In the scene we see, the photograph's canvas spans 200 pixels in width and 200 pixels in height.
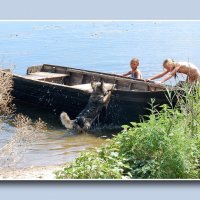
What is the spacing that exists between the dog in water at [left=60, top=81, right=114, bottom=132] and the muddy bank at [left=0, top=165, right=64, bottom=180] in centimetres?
190

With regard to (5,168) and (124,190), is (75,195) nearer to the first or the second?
(124,190)

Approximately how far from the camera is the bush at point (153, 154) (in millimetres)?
4461

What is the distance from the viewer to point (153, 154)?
4758 millimetres

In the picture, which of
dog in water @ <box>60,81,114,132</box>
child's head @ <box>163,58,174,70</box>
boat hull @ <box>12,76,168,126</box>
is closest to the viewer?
child's head @ <box>163,58,174,70</box>

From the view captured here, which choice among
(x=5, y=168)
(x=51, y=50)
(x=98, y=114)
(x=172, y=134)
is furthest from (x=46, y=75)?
(x=172, y=134)

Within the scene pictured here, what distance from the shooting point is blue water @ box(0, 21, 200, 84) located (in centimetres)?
466

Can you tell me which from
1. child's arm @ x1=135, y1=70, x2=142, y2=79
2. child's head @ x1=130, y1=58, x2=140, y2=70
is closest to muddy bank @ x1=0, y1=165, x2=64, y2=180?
child's head @ x1=130, y1=58, x2=140, y2=70

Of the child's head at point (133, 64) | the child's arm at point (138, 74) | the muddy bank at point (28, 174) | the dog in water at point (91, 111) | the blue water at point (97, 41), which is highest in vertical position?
the blue water at point (97, 41)

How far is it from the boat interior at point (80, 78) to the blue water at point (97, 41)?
120 cm

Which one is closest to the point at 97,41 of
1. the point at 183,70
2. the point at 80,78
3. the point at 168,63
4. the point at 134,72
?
the point at 168,63

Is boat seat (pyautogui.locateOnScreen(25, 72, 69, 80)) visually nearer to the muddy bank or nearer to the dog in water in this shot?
the dog in water

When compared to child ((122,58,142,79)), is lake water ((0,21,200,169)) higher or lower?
higher

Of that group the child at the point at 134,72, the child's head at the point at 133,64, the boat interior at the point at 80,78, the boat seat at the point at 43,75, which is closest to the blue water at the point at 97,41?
the child's head at the point at 133,64

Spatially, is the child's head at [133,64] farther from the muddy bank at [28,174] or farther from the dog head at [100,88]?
the muddy bank at [28,174]
